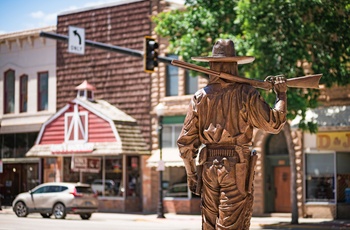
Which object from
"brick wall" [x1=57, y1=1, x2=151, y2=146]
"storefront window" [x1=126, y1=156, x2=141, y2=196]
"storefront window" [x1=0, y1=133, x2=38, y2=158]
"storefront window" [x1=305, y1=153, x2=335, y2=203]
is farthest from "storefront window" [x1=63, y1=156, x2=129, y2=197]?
"storefront window" [x1=305, y1=153, x2=335, y2=203]

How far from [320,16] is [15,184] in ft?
75.8

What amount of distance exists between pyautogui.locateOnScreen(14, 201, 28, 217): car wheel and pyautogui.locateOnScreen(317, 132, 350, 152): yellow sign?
1241 centimetres

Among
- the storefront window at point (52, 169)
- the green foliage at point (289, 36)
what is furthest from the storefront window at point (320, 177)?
the storefront window at point (52, 169)

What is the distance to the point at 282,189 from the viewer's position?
32375mm

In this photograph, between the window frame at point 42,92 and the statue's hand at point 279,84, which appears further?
the window frame at point 42,92

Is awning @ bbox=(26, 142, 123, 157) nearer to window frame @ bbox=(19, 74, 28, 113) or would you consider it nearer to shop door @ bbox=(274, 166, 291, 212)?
window frame @ bbox=(19, 74, 28, 113)

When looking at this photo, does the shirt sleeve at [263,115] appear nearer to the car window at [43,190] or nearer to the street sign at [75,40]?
the street sign at [75,40]

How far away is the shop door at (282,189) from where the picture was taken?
32.2 m

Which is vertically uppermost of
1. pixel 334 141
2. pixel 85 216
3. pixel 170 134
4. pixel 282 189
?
pixel 170 134

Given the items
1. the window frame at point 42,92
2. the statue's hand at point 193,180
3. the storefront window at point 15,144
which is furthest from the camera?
the storefront window at point 15,144

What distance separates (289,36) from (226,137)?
16470 mm

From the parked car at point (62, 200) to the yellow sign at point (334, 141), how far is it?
9.44 m

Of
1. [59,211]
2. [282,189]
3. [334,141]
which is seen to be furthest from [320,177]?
[59,211]

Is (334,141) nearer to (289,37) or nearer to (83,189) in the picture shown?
(289,37)
